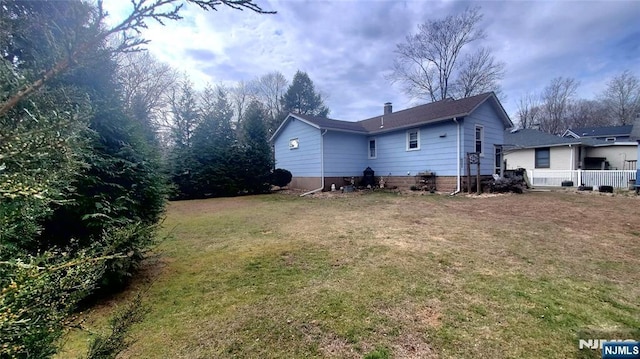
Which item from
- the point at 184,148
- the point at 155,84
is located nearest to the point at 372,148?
the point at 184,148

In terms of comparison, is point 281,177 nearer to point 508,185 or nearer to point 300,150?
point 300,150

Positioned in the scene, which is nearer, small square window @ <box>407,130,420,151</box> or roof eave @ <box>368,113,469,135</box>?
roof eave @ <box>368,113,469,135</box>

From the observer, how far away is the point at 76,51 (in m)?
1.08

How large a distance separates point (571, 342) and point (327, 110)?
102 ft

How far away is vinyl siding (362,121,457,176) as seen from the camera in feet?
41.0

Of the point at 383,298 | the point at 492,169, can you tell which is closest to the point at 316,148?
the point at 492,169

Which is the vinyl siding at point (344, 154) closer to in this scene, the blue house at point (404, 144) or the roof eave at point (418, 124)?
the blue house at point (404, 144)

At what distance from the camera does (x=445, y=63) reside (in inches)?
971

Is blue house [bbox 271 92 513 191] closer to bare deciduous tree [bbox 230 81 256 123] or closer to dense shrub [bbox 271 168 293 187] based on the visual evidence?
dense shrub [bbox 271 168 293 187]

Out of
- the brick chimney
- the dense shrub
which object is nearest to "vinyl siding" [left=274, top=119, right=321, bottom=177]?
the dense shrub

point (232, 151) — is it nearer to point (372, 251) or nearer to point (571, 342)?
point (372, 251)

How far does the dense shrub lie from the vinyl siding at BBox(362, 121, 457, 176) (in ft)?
15.8

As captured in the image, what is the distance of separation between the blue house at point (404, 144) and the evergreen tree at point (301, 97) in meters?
14.0

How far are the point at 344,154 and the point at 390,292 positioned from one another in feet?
40.7
